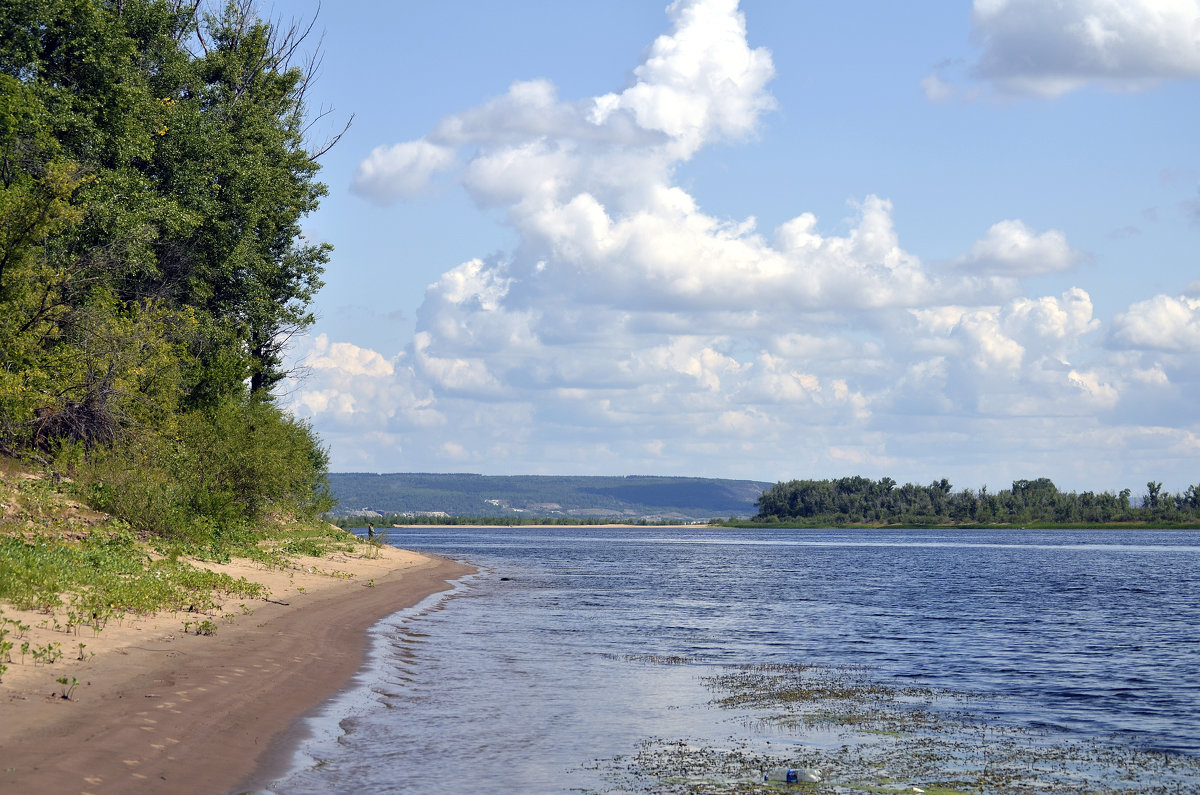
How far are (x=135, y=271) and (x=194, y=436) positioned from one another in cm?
814

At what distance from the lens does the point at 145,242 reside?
147ft

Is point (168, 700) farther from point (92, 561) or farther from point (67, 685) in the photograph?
point (92, 561)

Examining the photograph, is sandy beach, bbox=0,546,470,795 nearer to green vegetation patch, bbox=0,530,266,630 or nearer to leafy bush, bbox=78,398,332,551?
green vegetation patch, bbox=0,530,266,630

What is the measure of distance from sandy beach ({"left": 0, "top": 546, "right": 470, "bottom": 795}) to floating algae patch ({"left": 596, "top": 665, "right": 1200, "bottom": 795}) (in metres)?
6.10

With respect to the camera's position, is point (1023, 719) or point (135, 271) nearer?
point (1023, 719)

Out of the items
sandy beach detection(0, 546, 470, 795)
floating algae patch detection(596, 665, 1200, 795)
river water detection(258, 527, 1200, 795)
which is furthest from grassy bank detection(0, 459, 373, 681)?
floating algae patch detection(596, 665, 1200, 795)

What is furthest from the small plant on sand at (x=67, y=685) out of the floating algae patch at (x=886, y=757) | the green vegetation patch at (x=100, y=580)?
the floating algae patch at (x=886, y=757)

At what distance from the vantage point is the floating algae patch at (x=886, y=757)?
15656 millimetres

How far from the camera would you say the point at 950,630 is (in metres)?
41.3

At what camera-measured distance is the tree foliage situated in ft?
122

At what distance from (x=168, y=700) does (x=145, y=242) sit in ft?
107

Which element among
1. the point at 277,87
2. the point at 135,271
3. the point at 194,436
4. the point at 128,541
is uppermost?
the point at 277,87

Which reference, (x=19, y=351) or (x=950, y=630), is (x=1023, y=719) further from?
(x=19, y=351)

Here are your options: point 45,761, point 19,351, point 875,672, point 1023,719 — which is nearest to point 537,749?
point 45,761
